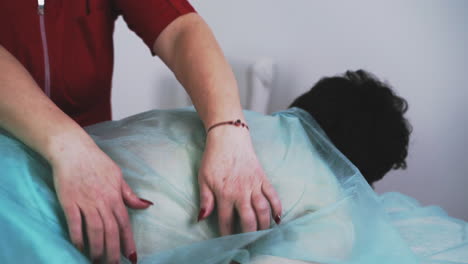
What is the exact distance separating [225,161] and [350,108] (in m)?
0.40

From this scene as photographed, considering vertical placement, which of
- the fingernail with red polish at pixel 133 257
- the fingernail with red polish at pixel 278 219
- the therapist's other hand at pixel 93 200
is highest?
the therapist's other hand at pixel 93 200

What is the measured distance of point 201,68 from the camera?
691 mm

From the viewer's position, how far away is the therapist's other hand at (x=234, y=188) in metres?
0.57

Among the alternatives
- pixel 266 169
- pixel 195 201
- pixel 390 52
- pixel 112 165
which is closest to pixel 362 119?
pixel 266 169

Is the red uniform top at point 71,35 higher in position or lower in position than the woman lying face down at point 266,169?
higher

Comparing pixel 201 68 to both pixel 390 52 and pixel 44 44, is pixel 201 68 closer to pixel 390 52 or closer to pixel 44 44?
pixel 44 44

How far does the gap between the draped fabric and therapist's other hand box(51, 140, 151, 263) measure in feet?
0.08

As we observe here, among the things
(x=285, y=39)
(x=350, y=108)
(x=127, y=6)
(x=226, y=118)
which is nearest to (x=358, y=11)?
(x=285, y=39)

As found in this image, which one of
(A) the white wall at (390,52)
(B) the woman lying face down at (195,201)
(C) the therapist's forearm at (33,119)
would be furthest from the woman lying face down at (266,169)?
(A) the white wall at (390,52)

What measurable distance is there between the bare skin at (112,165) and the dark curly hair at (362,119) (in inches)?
11.5

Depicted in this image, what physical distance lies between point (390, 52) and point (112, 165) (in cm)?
123

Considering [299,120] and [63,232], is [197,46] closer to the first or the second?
[299,120]

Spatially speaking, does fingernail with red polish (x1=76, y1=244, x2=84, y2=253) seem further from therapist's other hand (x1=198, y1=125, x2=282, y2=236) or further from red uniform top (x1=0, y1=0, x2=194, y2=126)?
red uniform top (x1=0, y1=0, x2=194, y2=126)

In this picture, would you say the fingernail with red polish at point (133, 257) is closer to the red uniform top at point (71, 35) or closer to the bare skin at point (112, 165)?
the bare skin at point (112, 165)
